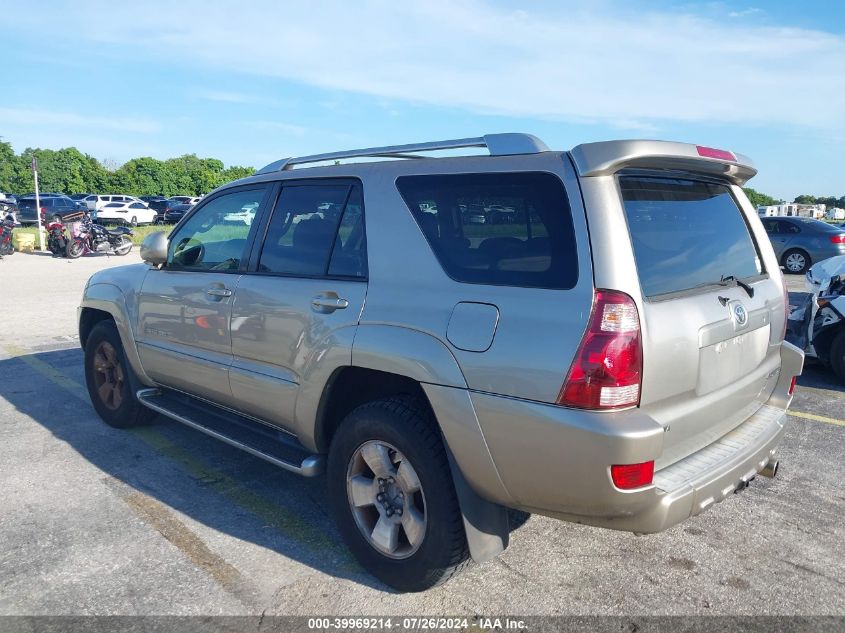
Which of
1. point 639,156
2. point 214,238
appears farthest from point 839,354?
point 214,238

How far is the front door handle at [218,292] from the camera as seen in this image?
3.79m

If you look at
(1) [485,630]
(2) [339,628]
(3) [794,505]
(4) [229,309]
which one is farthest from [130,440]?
(3) [794,505]

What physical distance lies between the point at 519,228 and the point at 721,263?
3.50 feet

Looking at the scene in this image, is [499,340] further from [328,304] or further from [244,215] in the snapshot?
[244,215]

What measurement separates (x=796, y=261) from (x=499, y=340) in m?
17.4

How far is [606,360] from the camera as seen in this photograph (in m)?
2.40

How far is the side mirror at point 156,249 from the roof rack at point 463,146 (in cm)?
122

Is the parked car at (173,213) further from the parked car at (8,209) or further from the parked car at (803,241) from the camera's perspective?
the parked car at (803,241)

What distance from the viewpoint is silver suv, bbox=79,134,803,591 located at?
2469mm

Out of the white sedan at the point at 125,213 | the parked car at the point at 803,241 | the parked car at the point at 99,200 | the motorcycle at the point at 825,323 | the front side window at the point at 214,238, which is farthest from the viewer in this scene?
the parked car at the point at 99,200

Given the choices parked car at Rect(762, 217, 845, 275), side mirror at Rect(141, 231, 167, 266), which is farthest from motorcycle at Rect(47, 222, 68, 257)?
parked car at Rect(762, 217, 845, 275)

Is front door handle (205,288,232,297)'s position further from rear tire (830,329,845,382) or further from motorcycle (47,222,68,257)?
motorcycle (47,222,68,257)

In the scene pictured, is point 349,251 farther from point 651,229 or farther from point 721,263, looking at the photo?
point 721,263

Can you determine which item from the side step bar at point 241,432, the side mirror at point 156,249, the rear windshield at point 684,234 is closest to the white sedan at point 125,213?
the side mirror at point 156,249
